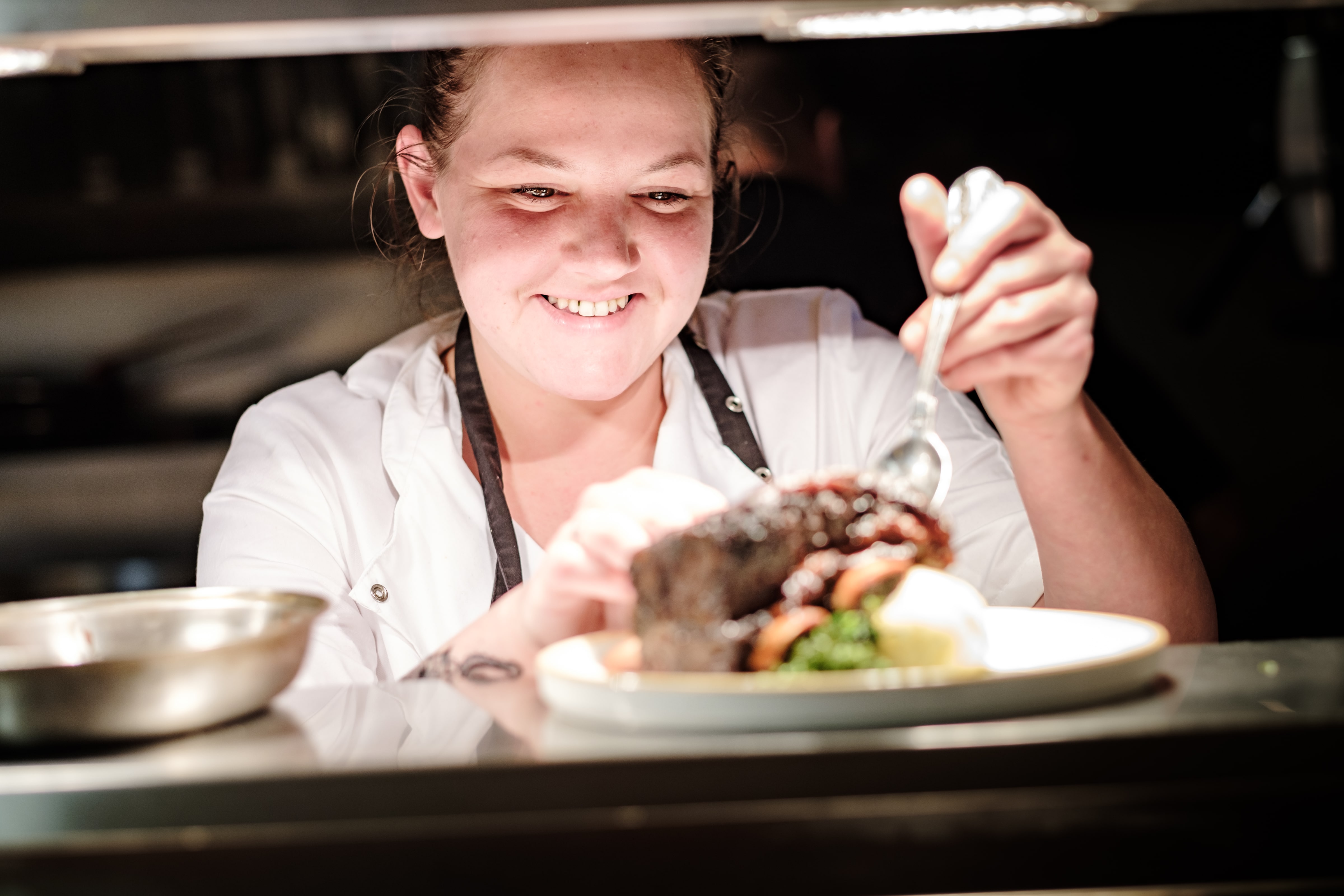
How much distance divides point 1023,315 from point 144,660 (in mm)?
790

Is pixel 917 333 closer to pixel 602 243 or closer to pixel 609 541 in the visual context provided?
pixel 609 541

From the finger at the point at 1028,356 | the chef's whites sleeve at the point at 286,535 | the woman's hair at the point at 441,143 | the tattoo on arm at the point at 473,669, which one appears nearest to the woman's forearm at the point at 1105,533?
the finger at the point at 1028,356

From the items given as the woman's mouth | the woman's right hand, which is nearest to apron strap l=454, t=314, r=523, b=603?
the woman's mouth

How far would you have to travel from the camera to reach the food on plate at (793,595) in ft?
2.71

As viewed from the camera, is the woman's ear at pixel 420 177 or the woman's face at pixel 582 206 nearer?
the woman's face at pixel 582 206

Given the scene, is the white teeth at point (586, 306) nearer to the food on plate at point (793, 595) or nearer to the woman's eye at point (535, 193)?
the woman's eye at point (535, 193)

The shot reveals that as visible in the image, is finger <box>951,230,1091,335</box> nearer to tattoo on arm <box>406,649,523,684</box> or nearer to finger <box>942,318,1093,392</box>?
finger <box>942,318,1093,392</box>

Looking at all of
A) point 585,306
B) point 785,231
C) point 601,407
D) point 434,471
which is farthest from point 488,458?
point 785,231

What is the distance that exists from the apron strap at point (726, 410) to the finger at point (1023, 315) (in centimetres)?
83

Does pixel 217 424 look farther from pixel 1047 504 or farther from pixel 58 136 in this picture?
pixel 1047 504

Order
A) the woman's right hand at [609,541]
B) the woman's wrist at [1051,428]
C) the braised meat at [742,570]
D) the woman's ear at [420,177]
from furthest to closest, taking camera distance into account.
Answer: the woman's ear at [420,177] < the woman's wrist at [1051,428] < the woman's right hand at [609,541] < the braised meat at [742,570]

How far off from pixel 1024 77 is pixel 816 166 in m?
0.61

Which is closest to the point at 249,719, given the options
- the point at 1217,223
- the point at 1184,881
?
the point at 1184,881

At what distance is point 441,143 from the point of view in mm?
1733
